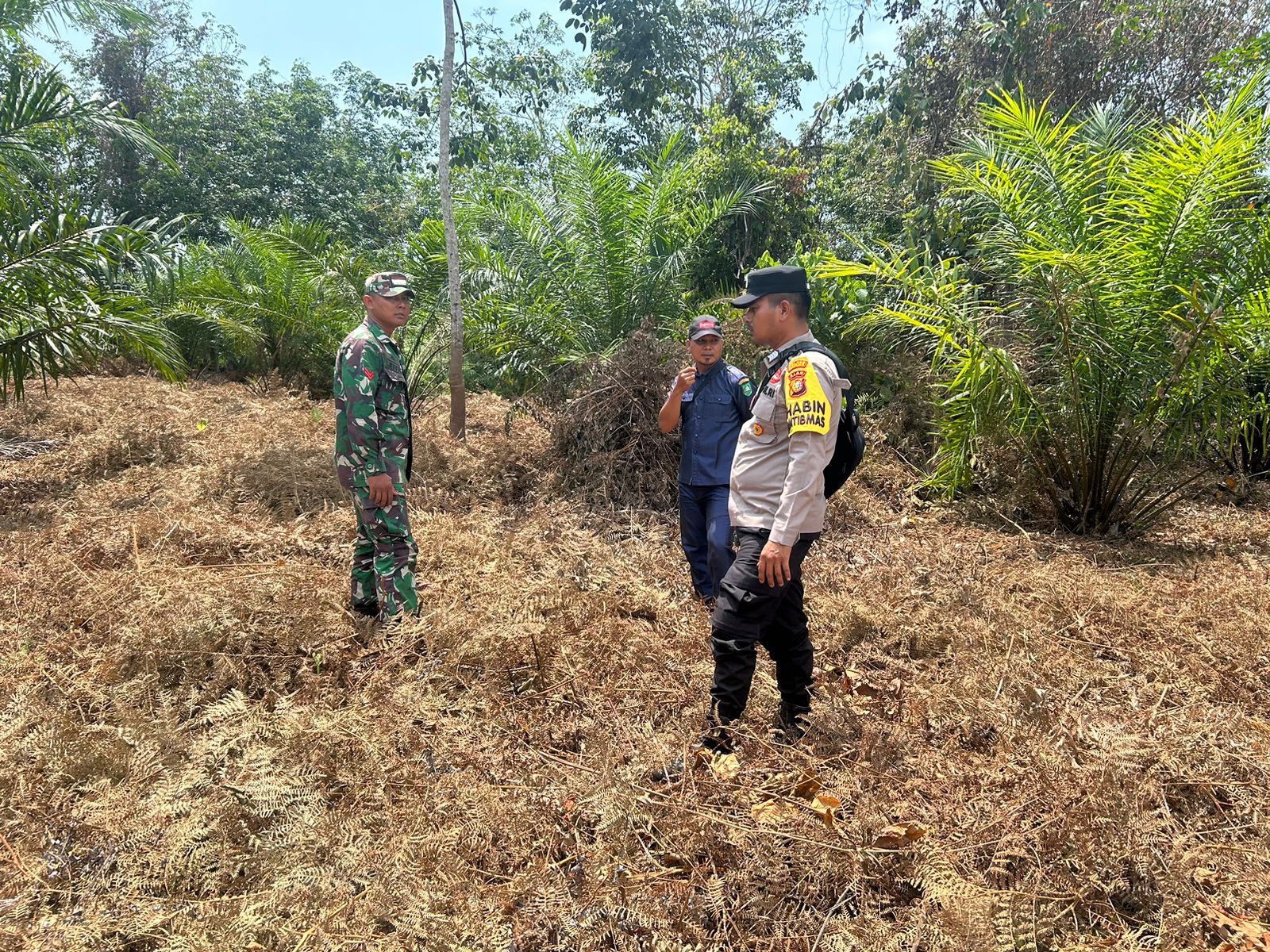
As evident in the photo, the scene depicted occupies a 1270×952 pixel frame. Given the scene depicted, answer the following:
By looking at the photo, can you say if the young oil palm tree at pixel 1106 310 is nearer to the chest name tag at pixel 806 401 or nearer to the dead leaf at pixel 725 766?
the chest name tag at pixel 806 401

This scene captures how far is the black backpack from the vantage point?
100 inches

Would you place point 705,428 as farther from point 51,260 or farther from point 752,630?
point 51,260

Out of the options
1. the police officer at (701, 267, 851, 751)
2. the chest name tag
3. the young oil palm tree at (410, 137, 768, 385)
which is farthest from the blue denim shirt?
the young oil palm tree at (410, 137, 768, 385)

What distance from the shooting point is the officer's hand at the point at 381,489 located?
11.3 feet

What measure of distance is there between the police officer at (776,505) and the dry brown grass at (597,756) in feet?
0.75

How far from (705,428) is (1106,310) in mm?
3013

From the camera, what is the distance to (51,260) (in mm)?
5367

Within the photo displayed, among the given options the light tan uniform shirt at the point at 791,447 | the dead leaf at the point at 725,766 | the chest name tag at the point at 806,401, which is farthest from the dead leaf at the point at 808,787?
the chest name tag at the point at 806,401

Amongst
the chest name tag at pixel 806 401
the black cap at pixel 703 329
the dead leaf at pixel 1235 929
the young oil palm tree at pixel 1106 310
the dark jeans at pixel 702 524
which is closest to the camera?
the dead leaf at pixel 1235 929

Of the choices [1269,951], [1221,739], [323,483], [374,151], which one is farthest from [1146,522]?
[374,151]

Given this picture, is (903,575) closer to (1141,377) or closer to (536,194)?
(1141,377)

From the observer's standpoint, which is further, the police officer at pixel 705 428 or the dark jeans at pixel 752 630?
the police officer at pixel 705 428

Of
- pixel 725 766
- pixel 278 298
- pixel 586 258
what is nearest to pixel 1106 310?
pixel 725 766

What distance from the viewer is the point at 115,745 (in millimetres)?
2537
